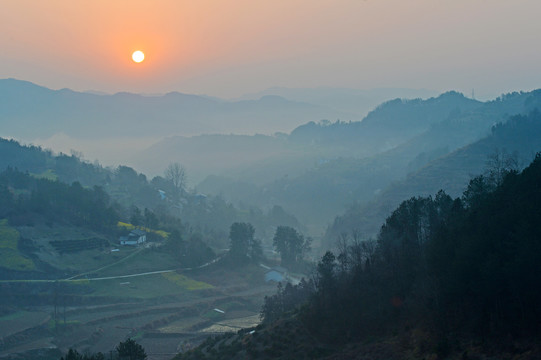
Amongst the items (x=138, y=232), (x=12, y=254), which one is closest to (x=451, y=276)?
(x=12, y=254)

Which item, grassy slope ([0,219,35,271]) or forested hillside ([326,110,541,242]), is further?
forested hillside ([326,110,541,242])

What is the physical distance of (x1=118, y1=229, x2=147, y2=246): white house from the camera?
62.3 metres

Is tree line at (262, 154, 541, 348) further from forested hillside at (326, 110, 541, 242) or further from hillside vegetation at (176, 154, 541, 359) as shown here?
forested hillside at (326, 110, 541, 242)

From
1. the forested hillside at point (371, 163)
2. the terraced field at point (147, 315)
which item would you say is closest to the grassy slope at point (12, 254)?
the terraced field at point (147, 315)

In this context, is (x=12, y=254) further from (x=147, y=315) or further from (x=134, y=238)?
(x=147, y=315)

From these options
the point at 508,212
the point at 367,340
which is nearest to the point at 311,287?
the point at 367,340

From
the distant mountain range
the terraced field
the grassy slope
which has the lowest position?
the terraced field

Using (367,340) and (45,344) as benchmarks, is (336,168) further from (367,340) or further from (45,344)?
(367,340)

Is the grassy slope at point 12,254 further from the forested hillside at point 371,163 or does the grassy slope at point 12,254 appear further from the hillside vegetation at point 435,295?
the forested hillside at point 371,163

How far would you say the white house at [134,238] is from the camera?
62291mm

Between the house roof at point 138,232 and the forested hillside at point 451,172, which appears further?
the forested hillside at point 451,172

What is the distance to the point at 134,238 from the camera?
207 feet

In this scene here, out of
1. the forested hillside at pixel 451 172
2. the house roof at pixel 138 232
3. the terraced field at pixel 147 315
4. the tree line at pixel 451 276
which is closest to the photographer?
the tree line at pixel 451 276

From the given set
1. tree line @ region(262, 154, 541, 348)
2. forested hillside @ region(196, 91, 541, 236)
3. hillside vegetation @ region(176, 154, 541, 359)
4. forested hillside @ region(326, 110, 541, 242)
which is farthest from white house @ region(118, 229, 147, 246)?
tree line @ region(262, 154, 541, 348)
